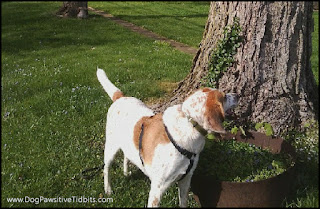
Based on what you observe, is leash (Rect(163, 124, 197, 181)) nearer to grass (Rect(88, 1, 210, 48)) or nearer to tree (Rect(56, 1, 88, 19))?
Result: grass (Rect(88, 1, 210, 48))

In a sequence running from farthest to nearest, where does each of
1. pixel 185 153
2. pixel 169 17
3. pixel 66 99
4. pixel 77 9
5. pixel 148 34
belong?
pixel 169 17, pixel 77 9, pixel 148 34, pixel 66 99, pixel 185 153

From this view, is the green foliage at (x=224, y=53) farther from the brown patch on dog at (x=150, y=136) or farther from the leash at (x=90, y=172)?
the leash at (x=90, y=172)

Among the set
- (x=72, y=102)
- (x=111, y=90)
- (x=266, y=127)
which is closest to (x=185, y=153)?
(x=266, y=127)

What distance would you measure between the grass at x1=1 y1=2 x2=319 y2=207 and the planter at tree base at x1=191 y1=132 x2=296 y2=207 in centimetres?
33

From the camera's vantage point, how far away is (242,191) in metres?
3.52

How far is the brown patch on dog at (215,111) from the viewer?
3.17 metres

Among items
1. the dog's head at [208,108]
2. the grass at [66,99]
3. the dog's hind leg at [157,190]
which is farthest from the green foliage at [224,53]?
the dog's hind leg at [157,190]

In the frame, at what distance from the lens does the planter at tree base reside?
3525mm

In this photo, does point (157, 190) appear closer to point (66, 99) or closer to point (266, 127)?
point (266, 127)

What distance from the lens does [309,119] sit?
499 cm

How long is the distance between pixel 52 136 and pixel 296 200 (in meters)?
3.53

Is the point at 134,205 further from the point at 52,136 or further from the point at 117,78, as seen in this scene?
the point at 117,78

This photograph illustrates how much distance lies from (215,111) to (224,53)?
193cm

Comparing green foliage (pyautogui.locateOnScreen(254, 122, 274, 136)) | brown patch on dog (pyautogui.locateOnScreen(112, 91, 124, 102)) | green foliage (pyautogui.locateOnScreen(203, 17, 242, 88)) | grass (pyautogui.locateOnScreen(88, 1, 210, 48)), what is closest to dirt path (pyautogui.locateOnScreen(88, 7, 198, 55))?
grass (pyautogui.locateOnScreen(88, 1, 210, 48))
